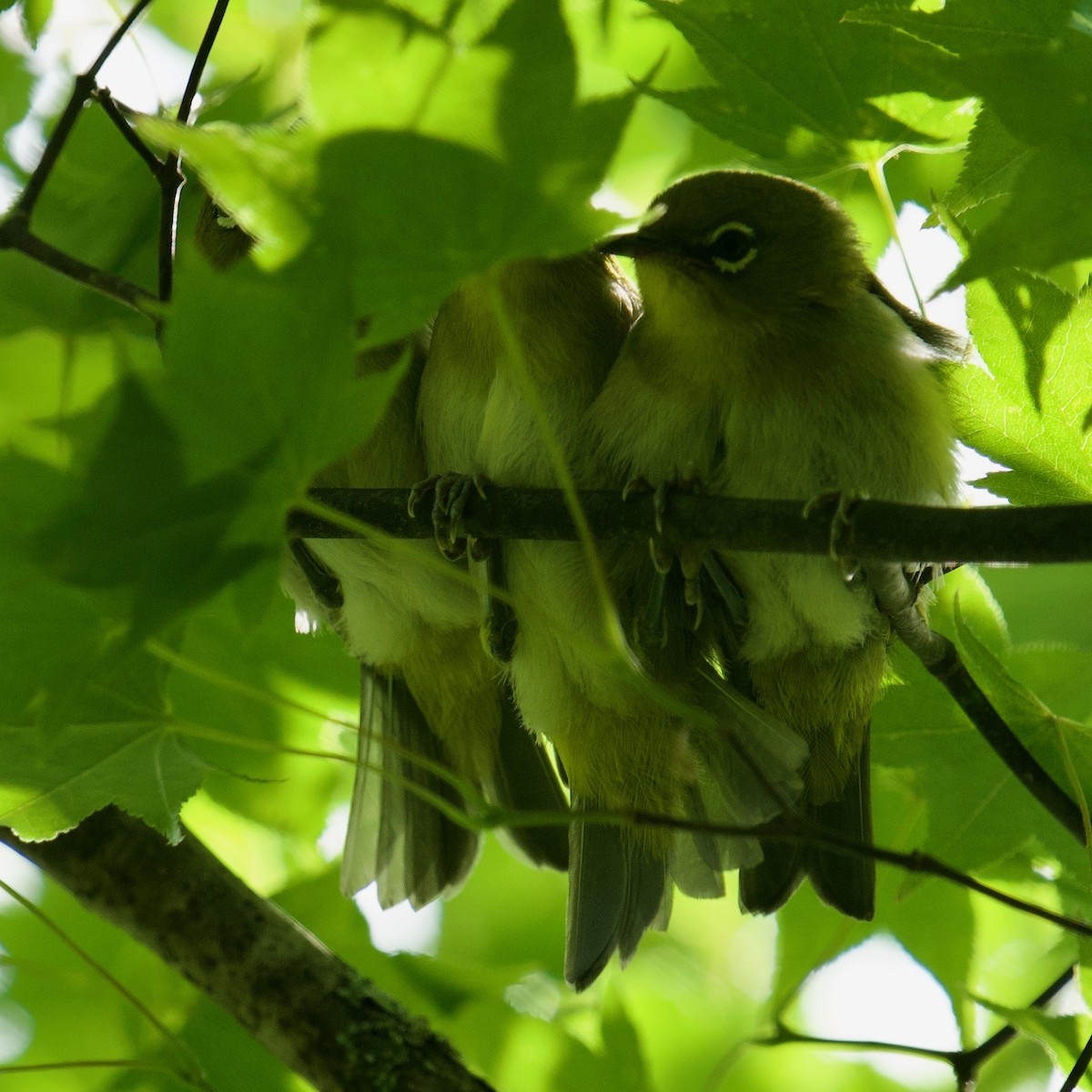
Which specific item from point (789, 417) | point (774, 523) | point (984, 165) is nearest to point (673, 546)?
point (789, 417)

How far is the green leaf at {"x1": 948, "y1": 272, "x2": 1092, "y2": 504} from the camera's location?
179 cm

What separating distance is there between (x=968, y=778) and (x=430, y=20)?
1441mm

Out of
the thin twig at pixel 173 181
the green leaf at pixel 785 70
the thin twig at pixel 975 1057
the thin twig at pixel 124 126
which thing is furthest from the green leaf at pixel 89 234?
the thin twig at pixel 975 1057

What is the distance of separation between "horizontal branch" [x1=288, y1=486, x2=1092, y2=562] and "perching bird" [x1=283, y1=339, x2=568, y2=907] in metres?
0.49

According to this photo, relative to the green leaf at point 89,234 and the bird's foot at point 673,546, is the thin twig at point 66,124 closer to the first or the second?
the green leaf at point 89,234

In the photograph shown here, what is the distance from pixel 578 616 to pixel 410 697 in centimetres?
65

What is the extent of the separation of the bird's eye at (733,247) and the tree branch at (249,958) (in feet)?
5.01

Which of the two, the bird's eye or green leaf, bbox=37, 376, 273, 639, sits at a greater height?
the bird's eye

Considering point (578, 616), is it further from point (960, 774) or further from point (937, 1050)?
point (937, 1050)

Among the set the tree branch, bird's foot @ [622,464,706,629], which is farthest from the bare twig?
bird's foot @ [622,464,706,629]

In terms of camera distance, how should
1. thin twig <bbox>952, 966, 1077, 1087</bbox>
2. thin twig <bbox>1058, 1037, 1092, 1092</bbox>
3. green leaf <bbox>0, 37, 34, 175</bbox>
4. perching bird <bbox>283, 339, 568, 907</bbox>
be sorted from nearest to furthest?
thin twig <bbox>1058, 1037, 1092, 1092</bbox>, thin twig <bbox>952, 966, 1077, 1087</bbox>, perching bird <bbox>283, 339, 568, 907</bbox>, green leaf <bbox>0, 37, 34, 175</bbox>

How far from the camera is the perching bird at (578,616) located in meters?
2.45

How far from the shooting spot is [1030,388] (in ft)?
6.06

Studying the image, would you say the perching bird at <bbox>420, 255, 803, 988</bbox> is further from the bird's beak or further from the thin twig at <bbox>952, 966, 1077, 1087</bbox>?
the thin twig at <bbox>952, 966, 1077, 1087</bbox>
